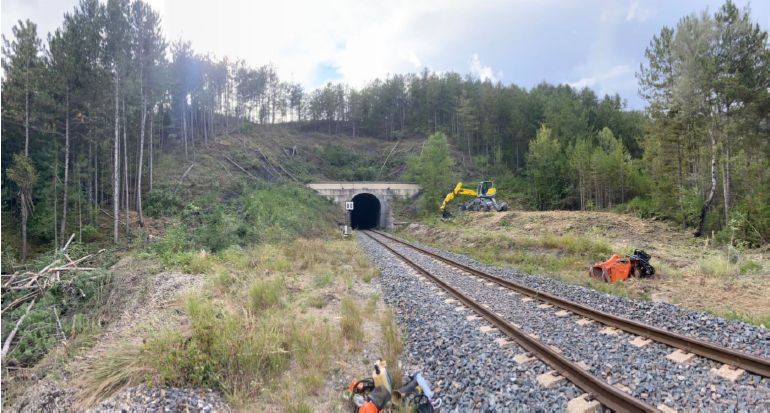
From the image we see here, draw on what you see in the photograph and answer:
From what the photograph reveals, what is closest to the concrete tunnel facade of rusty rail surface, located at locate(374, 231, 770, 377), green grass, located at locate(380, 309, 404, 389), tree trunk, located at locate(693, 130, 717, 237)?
tree trunk, located at locate(693, 130, 717, 237)

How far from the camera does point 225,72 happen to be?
58594 mm

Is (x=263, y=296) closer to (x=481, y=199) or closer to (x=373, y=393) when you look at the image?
(x=373, y=393)

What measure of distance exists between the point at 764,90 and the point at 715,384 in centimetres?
2124

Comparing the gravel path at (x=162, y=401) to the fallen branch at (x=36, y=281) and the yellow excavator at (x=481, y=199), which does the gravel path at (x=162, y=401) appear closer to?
the fallen branch at (x=36, y=281)

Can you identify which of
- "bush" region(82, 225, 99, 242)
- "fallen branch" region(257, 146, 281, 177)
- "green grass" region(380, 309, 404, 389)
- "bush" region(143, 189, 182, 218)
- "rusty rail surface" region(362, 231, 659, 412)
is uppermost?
"fallen branch" region(257, 146, 281, 177)

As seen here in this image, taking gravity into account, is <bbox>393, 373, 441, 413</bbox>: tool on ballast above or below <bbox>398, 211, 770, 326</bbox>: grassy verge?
below

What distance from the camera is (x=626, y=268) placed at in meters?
10.5

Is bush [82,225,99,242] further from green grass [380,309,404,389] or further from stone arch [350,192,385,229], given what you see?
stone arch [350,192,385,229]

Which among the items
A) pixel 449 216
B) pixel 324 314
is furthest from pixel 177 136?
pixel 324 314

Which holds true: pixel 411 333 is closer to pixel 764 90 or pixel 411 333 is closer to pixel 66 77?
pixel 764 90

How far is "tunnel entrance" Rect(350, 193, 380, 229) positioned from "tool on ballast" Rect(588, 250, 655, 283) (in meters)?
37.2

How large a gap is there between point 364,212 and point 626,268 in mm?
41031

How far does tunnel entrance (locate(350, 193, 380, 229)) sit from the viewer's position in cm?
4824

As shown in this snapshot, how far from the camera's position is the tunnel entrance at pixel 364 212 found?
158ft
